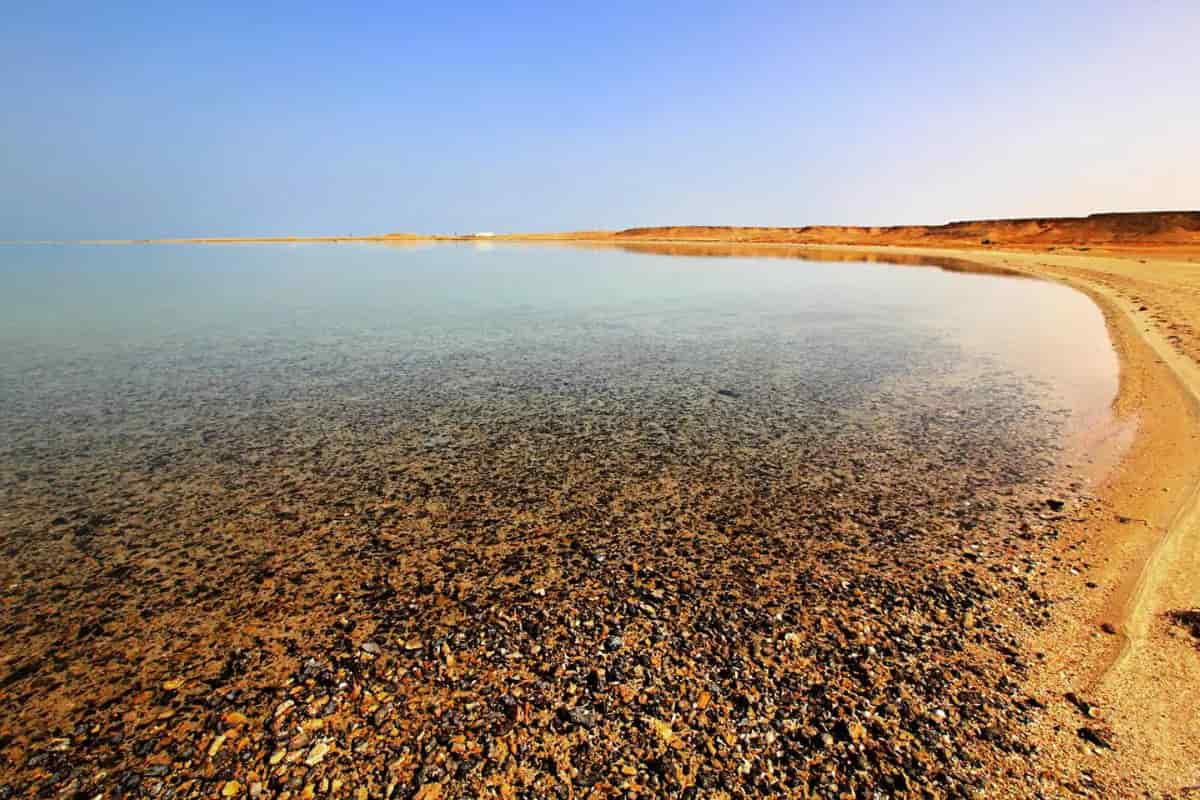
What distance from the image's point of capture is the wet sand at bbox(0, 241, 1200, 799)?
284cm

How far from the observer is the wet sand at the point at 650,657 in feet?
9.32

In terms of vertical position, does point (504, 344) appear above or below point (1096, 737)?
above

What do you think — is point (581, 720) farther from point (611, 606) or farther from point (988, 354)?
point (988, 354)

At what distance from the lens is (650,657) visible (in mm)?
3537

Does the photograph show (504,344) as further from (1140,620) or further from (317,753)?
(1140,620)

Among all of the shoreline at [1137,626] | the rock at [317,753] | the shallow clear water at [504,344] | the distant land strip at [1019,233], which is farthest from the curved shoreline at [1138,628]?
the distant land strip at [1019,233]

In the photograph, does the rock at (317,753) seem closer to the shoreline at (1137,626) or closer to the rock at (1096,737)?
the shoreline at (1137,626)

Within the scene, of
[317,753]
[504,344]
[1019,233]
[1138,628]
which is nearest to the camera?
[317,753]

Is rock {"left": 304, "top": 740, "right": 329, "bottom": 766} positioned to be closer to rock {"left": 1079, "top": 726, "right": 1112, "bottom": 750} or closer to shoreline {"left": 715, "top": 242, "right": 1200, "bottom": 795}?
shoreline {"left": 715, "top": 242, "right": 1200, "bottom": 795}

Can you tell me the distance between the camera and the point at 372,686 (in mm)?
3324

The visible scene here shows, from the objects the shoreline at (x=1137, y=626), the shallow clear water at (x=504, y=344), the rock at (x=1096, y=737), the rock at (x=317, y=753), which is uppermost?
the shallow clear water at (x=504, y=344)

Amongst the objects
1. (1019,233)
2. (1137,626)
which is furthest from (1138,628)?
(1019,233)

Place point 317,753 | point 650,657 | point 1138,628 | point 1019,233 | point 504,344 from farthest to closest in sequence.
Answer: point 1019,233, point 504,344, point 1138,628, point 650,657, point 317,753

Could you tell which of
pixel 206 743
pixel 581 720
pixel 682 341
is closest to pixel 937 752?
pixel 581 720
